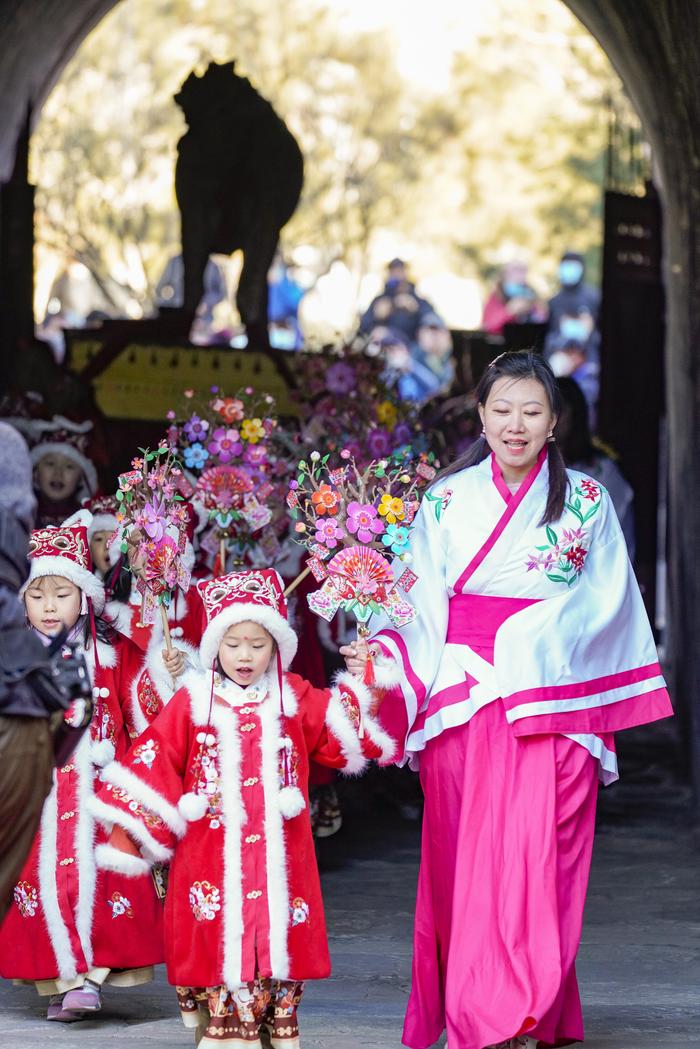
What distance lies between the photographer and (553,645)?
5.30 meters

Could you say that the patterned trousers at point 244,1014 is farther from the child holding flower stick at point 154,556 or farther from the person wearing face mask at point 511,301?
the person wearing face mask at point 511,301

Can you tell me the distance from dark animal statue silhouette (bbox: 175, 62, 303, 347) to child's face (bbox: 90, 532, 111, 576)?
5371 millimetres

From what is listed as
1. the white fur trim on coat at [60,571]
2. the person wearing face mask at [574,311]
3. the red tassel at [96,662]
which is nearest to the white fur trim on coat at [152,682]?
the red tassel at [96,662]

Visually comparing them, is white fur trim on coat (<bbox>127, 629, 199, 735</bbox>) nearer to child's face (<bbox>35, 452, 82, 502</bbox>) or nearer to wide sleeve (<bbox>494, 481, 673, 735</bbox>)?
wide sleeve (<bbox>494, 481, 673, 735</bbox>)

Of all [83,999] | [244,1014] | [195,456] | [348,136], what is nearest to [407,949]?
[83,999]

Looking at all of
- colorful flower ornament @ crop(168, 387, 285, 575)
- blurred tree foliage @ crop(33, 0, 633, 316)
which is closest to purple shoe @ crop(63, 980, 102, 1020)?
colorful flower ornament @ crop(168, 387, 285, 575)

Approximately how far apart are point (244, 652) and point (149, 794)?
453mm

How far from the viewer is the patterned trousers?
5062 millimetres

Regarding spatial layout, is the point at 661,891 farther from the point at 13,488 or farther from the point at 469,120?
the point at 469,120

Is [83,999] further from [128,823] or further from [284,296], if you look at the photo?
[284,296]

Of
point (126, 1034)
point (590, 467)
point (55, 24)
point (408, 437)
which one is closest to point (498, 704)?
point (126, 1034)

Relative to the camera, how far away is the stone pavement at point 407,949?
556 centimetres

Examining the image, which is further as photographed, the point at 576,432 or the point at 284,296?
the point at 284,296

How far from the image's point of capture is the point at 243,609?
17.1 ft
